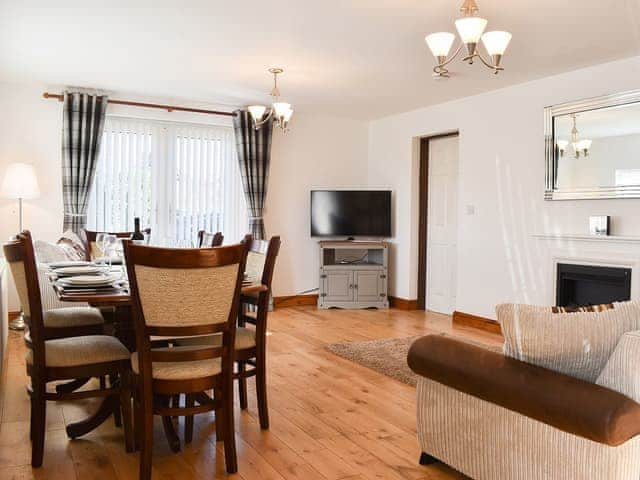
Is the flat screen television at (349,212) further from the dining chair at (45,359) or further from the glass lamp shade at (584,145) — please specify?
the dining chair at (45,359)

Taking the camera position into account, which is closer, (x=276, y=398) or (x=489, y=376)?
(x=489, y=376)

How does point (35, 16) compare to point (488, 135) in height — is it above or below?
above

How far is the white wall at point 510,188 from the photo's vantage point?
16.7 ft

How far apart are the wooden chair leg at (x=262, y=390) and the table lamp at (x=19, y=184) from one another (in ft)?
11.4

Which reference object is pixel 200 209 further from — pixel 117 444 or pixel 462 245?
pixel 117 444

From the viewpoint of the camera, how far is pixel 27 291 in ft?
8.45

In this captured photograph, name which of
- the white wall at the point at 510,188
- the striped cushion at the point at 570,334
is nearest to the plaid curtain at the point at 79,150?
the white wall at the point at 510,188

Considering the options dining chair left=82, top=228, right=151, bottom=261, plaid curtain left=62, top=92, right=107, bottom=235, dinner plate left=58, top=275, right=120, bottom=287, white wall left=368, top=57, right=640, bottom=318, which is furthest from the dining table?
white wall left=368, top=57, right=640, bottom=318

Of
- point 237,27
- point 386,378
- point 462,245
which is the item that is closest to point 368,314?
point 462,245

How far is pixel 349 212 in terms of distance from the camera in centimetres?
757

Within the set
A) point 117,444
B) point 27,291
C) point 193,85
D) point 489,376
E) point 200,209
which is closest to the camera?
point 489,376

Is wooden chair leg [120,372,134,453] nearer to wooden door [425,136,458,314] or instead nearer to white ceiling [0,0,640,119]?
white ceiling [0,0,640,119]

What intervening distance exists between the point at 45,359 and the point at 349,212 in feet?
17.4

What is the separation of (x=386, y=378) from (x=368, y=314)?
2769 millimetres
